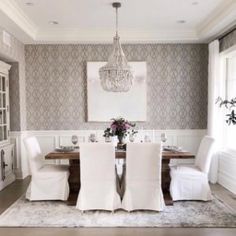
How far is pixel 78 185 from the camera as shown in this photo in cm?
416

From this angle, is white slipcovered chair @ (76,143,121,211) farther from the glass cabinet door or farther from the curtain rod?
the curtain rod

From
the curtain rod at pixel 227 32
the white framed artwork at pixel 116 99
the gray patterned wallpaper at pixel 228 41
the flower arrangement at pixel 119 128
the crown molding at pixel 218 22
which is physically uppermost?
the crown molding at pixel 218 22

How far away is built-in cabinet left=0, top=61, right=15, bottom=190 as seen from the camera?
490 cm

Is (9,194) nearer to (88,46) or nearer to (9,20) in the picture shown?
(9,20)

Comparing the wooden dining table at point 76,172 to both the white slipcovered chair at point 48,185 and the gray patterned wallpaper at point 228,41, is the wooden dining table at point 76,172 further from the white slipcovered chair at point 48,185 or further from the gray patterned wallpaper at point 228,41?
the gray patterned wallpaper at point 228,41

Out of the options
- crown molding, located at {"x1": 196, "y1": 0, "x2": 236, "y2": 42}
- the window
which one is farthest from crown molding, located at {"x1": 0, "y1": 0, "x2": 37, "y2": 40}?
the window

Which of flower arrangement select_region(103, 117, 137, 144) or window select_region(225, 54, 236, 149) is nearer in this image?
flower arrangement select_region(103, 117, 137, 144)

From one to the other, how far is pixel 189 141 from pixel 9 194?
3682mm

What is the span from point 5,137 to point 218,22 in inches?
170

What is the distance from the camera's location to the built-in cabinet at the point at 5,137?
4.90 m

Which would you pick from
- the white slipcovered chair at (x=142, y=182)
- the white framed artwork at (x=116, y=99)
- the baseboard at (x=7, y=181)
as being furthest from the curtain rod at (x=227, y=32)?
the baseboard at (x=7, y=181)

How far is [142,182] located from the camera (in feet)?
12.1

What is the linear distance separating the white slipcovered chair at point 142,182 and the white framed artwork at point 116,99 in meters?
2.26

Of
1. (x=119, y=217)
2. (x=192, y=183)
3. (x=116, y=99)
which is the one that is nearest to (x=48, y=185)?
(x=119, y=217)
